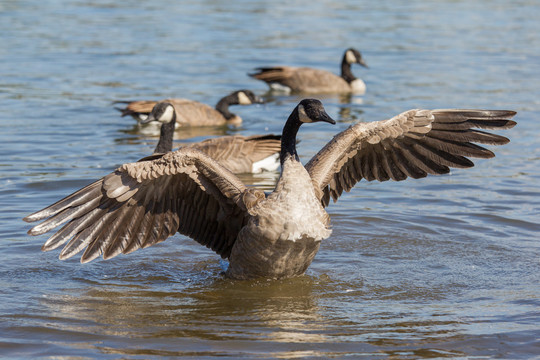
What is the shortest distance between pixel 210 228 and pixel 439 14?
71.3 feet

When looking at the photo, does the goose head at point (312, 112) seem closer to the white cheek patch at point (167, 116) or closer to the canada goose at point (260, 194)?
the canada goose at point (260, 194)

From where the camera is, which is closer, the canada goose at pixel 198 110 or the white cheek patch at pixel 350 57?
the canada goose at pixel 198 110

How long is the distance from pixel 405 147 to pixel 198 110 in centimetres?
747

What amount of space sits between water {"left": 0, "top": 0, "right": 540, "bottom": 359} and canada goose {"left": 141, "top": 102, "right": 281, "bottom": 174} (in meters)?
0.32

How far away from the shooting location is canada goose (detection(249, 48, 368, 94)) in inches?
725

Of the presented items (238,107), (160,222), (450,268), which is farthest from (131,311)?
(238,107)

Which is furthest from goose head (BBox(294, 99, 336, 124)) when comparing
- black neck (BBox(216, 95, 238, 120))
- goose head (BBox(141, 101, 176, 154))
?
black neck (BBox(216, 95, 238, 120))

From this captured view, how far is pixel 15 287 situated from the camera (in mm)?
7535

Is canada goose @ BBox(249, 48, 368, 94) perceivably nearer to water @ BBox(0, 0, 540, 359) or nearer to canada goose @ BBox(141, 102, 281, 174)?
water @ BBox(0, 0, 540, 359)

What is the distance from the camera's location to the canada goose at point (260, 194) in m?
7.14

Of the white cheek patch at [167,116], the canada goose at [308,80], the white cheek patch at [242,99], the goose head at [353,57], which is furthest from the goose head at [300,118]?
the goose head at [353,57]

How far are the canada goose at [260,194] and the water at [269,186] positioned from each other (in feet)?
1.48

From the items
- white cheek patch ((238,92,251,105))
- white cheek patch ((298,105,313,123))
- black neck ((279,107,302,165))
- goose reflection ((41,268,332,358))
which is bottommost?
goose reflection ((41,268,332,358))

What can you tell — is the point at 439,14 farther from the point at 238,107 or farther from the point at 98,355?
the point at 98,355
